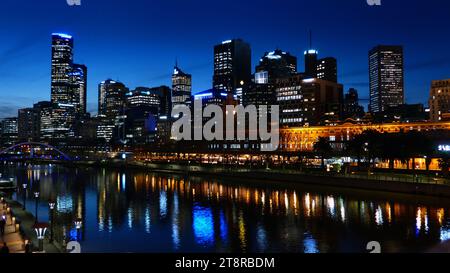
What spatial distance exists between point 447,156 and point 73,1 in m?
49.1

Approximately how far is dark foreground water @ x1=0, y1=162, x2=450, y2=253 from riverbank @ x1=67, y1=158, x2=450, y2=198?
4.30 ft

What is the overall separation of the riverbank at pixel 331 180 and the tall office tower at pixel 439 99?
6326 cm

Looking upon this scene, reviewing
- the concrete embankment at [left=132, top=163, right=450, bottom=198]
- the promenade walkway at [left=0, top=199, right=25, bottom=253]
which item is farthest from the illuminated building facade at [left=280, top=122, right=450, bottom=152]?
the promenade walkway at [left=0, top=199, right=25, bottom=253]

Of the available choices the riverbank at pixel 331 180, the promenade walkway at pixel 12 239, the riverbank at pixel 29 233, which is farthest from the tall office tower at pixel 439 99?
the promenade walkway at pixel 12 239

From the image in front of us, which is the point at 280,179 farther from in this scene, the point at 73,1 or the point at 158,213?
the point at 73,1

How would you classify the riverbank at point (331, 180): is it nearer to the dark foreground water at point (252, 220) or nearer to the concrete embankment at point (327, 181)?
the concrete embankment at point (327, 181)

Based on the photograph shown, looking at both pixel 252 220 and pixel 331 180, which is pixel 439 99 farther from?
pixel 252 220

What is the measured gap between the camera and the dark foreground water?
20.0 m

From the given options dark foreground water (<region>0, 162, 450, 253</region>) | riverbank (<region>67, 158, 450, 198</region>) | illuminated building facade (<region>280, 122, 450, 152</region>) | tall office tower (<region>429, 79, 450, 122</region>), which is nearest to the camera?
dark foreground water (<region>0, 162, 450, 253</region>)

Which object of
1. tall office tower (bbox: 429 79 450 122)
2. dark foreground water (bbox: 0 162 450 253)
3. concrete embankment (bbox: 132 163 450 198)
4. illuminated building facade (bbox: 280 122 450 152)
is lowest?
dark foreground water (bbox: 0 162 450 253)

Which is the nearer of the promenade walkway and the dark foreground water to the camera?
the promenade walkway

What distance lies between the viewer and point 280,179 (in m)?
49.3

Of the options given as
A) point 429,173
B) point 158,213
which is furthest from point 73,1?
point 429,173

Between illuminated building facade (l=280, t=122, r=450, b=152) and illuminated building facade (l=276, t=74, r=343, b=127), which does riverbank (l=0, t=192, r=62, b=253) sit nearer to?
illuminated building facade (l=280, t=122, r=450, b=152)
